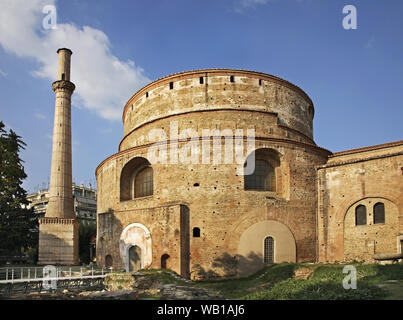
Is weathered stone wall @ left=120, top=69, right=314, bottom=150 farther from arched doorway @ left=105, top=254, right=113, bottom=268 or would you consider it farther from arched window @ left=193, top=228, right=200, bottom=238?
arched doorway @ left=105, top=254, right=113, bottom=268

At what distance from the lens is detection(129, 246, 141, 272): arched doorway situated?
21.2 m

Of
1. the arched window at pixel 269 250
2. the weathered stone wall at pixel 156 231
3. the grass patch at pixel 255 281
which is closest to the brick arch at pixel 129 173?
the weathered stone wall at pixel 156 231

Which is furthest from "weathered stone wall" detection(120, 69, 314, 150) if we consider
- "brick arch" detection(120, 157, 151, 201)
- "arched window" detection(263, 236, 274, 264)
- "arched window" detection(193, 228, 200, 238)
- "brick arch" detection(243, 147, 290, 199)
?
"arched window" detection(263, 236, 274, 264)

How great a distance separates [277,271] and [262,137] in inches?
262

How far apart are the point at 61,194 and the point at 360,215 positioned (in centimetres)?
1683

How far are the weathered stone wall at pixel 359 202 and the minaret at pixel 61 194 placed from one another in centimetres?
1426

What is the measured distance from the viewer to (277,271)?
18.3 meters

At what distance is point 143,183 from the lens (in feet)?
76.1

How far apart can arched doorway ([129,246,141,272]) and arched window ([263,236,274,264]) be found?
6428mm

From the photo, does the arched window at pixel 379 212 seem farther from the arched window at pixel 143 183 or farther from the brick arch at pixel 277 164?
the arched window at pixel 143 183

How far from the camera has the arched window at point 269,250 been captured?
2011 cm
